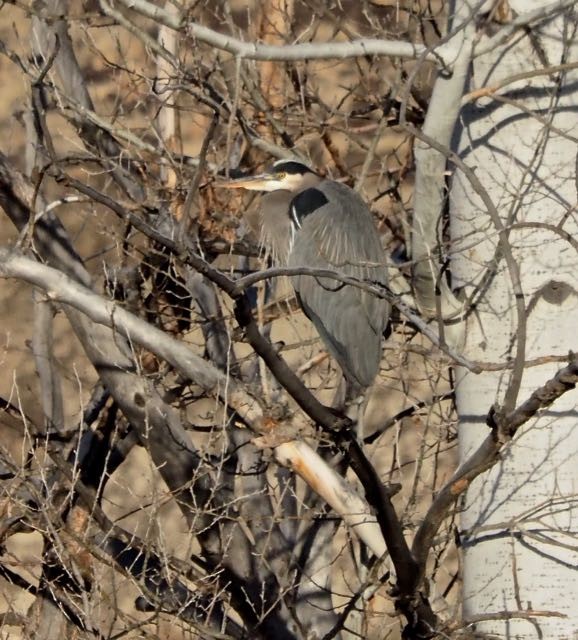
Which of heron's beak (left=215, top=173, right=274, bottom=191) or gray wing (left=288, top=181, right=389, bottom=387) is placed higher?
heron's beak (left=215, top=173, right=274, bottom=191)

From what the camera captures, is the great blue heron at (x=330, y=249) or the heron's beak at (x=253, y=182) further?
the heron's beak at (x=253, y=182)

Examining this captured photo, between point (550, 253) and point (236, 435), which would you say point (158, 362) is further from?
point (550, 253)

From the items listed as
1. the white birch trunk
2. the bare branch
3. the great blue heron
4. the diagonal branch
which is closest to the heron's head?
the great blue heron

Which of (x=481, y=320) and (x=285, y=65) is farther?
(x=285, y=65)

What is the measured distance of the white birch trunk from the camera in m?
2.78

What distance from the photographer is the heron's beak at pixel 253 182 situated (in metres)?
3.50

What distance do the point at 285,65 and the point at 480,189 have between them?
194cm

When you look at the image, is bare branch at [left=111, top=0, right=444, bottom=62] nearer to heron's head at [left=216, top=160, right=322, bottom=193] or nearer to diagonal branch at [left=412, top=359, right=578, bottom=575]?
heron's head at [left=216, top=160, right=322, bottom=193]

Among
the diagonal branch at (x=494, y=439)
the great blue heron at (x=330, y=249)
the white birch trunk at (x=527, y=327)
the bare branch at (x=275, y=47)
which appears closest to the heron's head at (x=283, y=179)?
the great blue heron at (x=330, y=249)

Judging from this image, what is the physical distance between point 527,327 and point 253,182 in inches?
41.8

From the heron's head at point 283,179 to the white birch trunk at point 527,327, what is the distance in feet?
2.04

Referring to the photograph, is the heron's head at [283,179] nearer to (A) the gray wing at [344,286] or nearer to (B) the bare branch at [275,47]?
(A) the gray wing at [344,286]

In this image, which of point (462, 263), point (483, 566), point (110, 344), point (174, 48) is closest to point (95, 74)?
point (174, 48)

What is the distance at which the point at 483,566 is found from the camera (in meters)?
2.88
